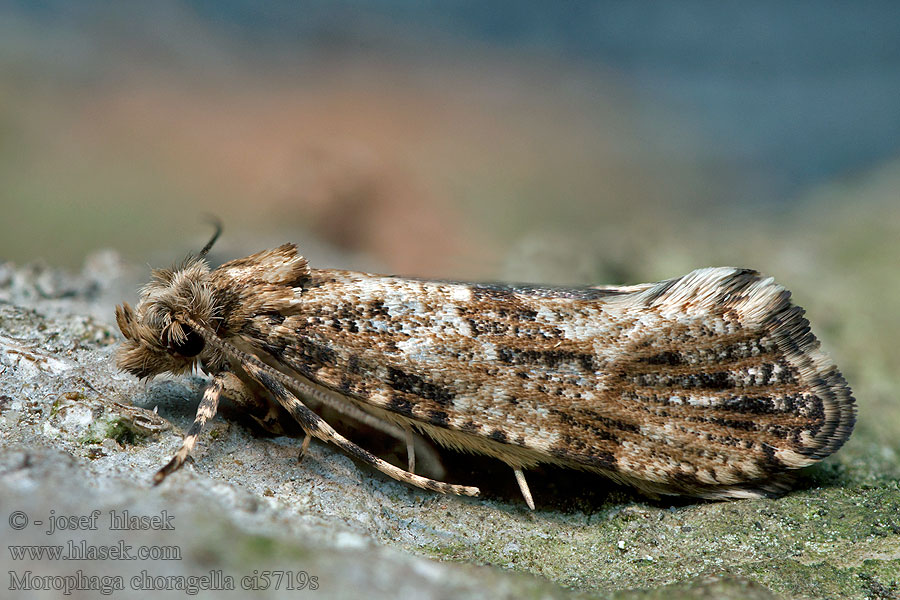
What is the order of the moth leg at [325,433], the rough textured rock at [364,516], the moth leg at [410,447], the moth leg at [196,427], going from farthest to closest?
the moth leg at [410,447], the moth leg at [325,433], the moth leg at [196,427], the rough textured rock at [364,516]

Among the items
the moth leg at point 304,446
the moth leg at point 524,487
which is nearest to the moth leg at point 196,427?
the moth leg at point 304,446

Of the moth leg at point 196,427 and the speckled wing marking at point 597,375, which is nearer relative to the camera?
the moth leg at point 196,427

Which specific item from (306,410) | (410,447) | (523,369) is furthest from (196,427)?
(523,369)

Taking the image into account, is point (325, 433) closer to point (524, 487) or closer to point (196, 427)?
point (196, 427)

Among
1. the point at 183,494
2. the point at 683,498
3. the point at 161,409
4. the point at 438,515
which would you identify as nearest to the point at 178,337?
the point at 161,409

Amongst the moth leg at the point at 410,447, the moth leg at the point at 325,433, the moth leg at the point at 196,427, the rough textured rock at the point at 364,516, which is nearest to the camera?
the rough textured rock at the point at 364,516

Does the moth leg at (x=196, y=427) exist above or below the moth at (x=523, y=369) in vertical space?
below

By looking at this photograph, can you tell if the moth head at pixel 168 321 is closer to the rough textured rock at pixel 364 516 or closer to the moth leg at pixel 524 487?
the rough textured rock at pixel 364 516

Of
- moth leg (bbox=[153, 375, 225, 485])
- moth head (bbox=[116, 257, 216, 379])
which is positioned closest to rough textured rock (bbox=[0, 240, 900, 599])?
moth leg (bbox=[153, 375, 225, 485])
